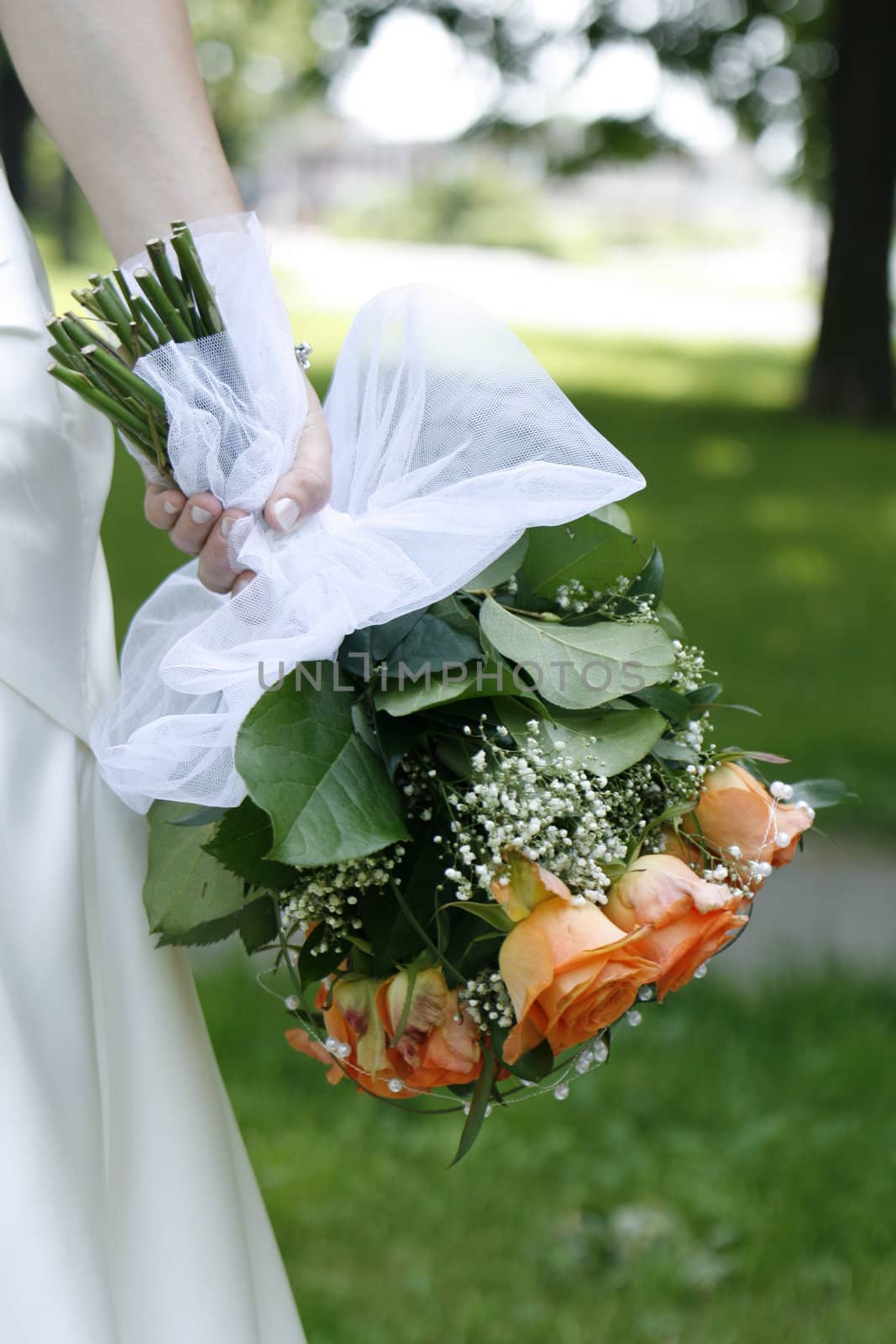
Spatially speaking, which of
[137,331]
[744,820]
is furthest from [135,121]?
[744,820]

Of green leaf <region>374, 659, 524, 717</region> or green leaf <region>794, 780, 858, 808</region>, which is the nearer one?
green leaf <region>374, 659, 524, 717</region>

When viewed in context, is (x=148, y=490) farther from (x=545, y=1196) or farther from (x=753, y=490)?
(x=753, y=490)

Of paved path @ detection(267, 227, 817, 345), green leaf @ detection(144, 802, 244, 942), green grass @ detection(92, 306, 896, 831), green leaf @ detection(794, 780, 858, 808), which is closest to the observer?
green leaf @ detection(144, 802, 244, 942)

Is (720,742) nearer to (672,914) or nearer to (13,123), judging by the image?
(672,914)

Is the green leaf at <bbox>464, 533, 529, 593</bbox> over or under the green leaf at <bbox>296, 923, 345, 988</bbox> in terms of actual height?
over

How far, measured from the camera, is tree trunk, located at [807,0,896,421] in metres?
10.8

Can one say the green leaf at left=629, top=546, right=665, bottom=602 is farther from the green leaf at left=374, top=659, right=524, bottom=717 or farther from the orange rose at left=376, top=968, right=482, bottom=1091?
the orange rose at left=376, top=968, right=482, bottom=1091

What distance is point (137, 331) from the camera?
4.31ft

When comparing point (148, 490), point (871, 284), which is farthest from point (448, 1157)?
point (871, 284)

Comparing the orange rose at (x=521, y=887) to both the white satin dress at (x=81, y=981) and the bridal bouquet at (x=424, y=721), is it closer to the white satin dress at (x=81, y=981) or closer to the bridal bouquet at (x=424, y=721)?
the bridal bouquet at (x=424, y=721)

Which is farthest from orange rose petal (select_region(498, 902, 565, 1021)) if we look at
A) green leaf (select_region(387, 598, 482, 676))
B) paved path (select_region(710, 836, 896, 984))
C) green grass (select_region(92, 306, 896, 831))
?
green grass (select_region(92, 306, 896, 831))

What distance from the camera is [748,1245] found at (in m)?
2.60

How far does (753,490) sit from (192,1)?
1402cm

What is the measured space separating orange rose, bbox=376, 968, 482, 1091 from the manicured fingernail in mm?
416
